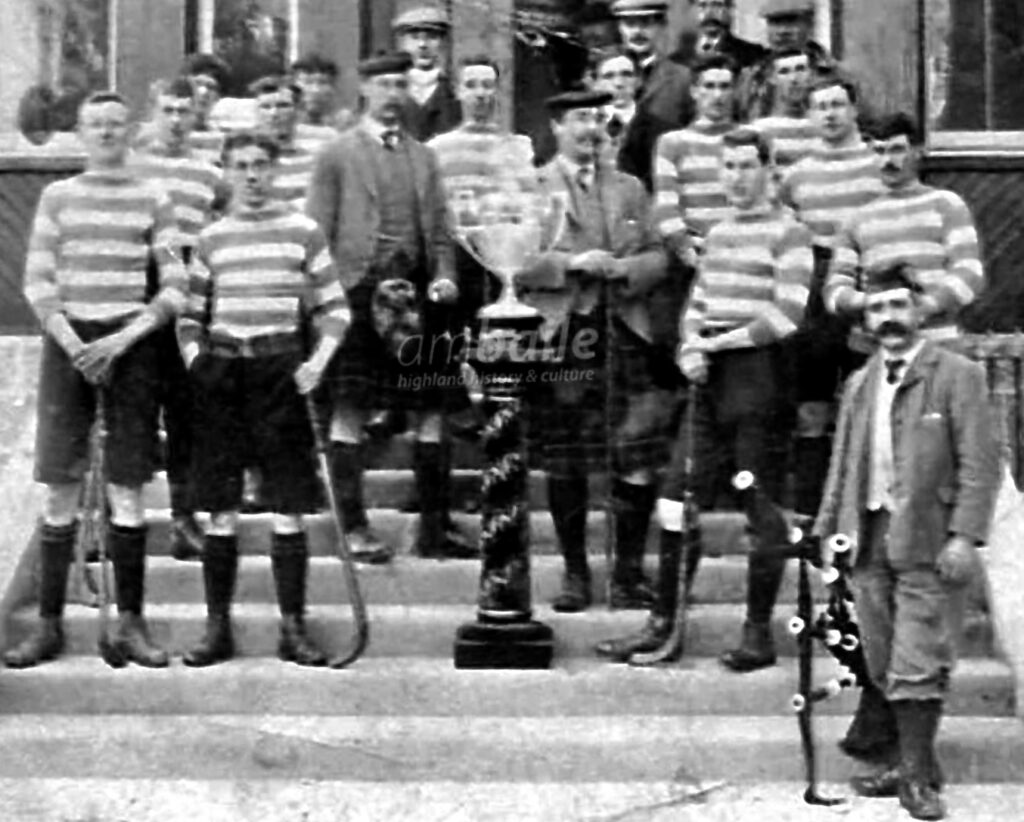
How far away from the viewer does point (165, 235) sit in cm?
768

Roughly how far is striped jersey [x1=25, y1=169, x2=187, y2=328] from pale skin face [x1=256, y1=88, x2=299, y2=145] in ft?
2.65

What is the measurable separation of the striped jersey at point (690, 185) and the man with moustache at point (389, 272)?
85cm

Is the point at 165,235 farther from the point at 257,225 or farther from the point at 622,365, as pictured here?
the point at 622,365

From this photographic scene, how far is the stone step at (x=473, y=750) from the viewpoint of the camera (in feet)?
22.8

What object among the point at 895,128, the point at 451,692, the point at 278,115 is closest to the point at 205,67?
the point at 278,115

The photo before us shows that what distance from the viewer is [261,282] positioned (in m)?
7.54

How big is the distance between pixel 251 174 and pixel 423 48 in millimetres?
1512

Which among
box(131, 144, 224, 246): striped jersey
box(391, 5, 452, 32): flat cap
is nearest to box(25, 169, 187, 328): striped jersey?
box(131, 144, 224, 246): striped jersey

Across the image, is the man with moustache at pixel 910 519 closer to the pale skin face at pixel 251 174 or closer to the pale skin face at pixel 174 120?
the pale skin face at pixel 251 174

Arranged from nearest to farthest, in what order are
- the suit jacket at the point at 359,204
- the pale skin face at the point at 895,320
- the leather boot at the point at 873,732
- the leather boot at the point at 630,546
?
the pale skin face at the point at 895,320
the leather boot at the point at 873,732
the leather boot at the point at 630,546
the suit jacket at the point at 359,204

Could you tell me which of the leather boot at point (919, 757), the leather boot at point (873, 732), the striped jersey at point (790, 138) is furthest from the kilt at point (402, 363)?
the leather boot at point (919, 757)

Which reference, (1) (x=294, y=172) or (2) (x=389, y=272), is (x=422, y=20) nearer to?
(1) (x=294, y=172)

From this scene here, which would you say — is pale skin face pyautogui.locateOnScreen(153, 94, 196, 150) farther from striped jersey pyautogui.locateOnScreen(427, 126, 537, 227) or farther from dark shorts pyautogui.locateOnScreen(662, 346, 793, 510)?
dark shorts pyautogui.locateOnScreen(662, 346, 793, 510)

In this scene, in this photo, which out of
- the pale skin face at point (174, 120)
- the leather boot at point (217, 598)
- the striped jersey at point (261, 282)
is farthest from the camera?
the pale skin face at point (174, 120)
